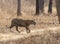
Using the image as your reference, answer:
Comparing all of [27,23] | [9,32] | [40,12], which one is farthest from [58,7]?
[40,12]

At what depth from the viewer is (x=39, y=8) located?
2866cm

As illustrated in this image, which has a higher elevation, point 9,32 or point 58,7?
point 58,7

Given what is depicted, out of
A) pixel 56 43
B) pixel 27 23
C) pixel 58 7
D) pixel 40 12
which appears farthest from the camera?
pixel 40 12

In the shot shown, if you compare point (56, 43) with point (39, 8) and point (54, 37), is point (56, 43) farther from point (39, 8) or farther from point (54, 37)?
point (39, 8)

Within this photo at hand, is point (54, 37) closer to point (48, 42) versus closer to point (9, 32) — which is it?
point (48, 42)

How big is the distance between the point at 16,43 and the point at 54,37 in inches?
72.3

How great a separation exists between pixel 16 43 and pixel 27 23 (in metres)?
3.58

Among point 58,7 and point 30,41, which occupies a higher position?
point 58,7

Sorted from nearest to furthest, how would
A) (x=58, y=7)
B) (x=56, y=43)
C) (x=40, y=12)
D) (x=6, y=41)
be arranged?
(x=58, y=7) → (x=56, y=43) → (x=6, y=41) → (x=40, y=12)

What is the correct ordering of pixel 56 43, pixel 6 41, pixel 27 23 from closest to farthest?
pixel 56 43 → pixel 6 41 → pixel 27 23

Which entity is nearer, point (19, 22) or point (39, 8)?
point (19, 22)

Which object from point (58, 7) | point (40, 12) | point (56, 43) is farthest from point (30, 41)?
point (40, 12)

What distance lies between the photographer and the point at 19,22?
50.1 ft

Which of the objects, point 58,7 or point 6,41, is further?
point 6,41
